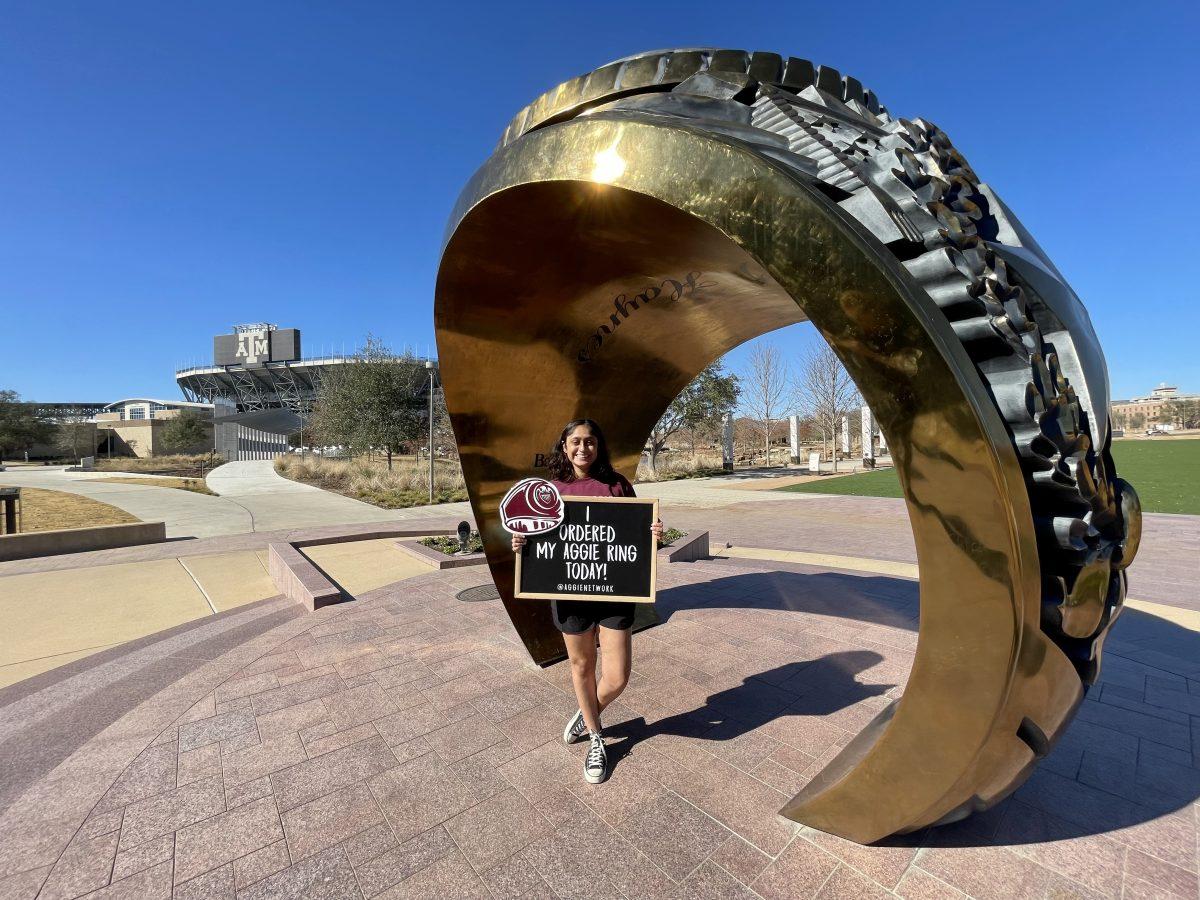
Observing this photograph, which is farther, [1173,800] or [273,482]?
[273,482]

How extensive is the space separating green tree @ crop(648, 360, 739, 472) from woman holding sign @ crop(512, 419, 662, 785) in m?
25.8

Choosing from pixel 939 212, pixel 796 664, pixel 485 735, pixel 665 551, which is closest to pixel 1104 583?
pixel 939 212

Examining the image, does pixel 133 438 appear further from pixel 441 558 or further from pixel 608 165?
pixel 608 165

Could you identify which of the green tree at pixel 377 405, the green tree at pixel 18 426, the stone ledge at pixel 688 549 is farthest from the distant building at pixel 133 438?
the stone ledge at pixel 688 549

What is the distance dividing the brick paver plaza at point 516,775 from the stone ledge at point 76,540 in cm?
761

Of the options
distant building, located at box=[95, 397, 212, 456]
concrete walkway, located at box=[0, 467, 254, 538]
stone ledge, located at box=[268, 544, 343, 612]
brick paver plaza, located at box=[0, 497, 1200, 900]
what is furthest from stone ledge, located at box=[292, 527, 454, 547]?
distant building, located at box=[95, 397, 212, 456]

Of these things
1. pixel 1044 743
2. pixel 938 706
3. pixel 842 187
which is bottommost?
pixel 1044 743

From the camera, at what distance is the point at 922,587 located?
5.71ft

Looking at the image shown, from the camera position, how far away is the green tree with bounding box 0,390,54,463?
54.6 m

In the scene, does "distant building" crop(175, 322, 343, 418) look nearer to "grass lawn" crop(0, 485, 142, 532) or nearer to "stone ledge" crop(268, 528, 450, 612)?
"grass lawn" crop(0, 485, 142, 532)

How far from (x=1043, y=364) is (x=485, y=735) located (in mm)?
3383

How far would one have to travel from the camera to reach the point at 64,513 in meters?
15.0

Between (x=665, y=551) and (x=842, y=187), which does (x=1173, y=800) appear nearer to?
(x=842, y=187)

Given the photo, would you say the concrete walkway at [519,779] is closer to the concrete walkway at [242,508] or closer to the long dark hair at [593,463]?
the long dark hair at [593,463]
